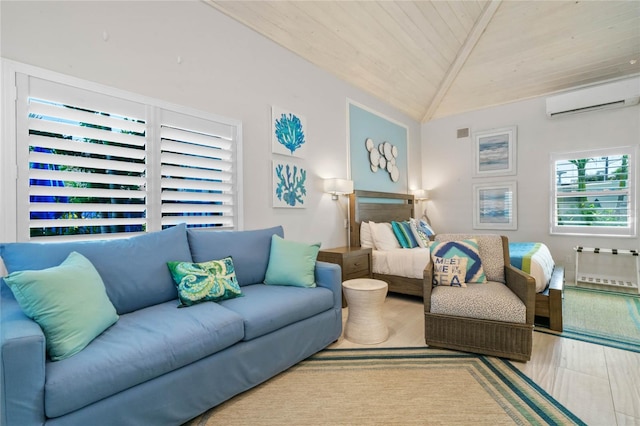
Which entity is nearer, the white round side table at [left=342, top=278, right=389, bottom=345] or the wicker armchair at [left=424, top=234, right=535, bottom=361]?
the wicker armchair at [left=424, top=234, right=535, bottom=361]

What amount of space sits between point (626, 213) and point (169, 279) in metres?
5.70

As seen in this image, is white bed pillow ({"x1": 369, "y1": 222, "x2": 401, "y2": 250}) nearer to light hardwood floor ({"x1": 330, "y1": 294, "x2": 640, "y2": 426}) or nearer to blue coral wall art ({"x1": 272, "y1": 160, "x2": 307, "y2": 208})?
blue coral wall art ({"x1": 272, "y1": 160, "x2": 307, "y2": 208})

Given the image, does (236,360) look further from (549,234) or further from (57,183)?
(549,234)

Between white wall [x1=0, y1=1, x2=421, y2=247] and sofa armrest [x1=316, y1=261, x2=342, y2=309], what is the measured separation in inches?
37.9

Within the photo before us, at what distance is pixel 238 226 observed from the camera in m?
2.91

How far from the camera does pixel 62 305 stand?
1.33 meters

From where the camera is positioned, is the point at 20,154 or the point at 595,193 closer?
the point at 20,154

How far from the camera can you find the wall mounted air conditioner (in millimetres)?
3986

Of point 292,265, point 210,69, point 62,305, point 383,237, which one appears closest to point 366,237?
point 383,237

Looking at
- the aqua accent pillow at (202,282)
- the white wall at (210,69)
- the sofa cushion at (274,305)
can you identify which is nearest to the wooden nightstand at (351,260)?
the white wall at (210,69)

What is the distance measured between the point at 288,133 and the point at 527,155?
13.2 ft

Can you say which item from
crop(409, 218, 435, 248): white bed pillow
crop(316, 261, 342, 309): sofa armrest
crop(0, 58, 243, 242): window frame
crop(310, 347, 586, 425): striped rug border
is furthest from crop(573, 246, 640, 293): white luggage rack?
crop(0, 58, 243, 242): window frame

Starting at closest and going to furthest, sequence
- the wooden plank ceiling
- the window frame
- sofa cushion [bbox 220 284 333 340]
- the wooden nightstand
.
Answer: the window frame
sofa cushion [bbox 220 284 333 340]
the wooden plank ceiling
the wooden nightstand

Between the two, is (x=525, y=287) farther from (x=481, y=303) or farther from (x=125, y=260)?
(x=125, y=260)
